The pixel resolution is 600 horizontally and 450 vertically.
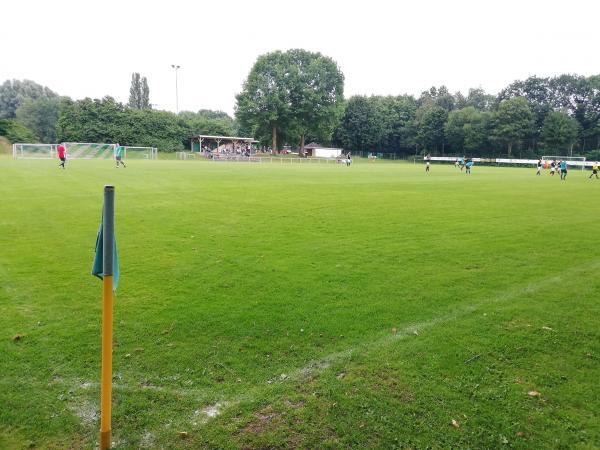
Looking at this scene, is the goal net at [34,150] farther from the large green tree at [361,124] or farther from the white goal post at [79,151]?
the large green tree at [361,124]

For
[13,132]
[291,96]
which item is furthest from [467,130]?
[13,132]

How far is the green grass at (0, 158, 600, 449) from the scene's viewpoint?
11.3ft

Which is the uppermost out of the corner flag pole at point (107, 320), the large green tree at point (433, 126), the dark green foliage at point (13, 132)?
the large green tree at point (433, 126)

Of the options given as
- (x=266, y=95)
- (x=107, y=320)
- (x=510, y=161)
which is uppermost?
(x=266, y=95)

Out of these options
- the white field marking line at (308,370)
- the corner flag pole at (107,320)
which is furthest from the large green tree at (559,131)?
the corner flag pole at (107,320)

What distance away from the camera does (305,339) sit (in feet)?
16.0

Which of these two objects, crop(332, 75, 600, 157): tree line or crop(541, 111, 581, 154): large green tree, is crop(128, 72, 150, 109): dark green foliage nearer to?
crop(332, 75, 600, 157): tree line

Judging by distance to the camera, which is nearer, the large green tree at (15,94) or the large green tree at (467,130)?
the large green tree at (467,130)

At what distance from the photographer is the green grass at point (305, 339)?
345 centimetres

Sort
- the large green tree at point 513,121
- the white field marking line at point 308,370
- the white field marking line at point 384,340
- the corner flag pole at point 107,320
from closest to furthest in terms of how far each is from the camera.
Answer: the corner flag pole at point 107,320 < the white field marking line at point 308,370 < the white field marking line at point 384,340 < the large green tree at point 513,121

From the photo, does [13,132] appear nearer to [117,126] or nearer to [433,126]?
[117,126]

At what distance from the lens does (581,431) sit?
3.42 meters

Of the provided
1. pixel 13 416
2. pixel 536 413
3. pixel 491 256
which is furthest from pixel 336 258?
pixel 13 416

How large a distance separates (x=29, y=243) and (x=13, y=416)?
621cm
